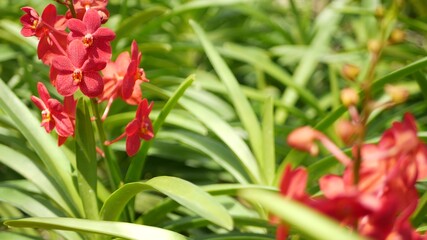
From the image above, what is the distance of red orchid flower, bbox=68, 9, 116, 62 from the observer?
967 mm

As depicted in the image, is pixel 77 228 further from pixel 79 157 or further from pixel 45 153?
pixel 45 153

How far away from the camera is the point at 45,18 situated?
102 centimetres

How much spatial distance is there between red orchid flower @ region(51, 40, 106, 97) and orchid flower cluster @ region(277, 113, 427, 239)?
39 cm

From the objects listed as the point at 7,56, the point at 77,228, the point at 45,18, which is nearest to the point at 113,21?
the point at 7,56

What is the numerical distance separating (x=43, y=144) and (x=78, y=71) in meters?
0.29

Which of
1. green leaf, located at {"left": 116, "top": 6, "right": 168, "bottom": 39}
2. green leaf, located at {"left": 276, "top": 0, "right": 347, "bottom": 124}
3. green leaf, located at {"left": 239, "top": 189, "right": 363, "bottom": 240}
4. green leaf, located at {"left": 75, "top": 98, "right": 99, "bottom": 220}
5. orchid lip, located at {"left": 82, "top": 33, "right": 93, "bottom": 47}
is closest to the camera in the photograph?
green leaf, located at {"left": 239, "top": 189, "right": 363, "bottom": 240}

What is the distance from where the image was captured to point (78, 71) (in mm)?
971

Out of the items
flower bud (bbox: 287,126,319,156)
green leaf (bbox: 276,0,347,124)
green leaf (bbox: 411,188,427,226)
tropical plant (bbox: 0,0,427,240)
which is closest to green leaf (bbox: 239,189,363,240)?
tropical plant (bbox: 0,0,427,240)

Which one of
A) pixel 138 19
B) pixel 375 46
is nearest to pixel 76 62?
pixel 375 46

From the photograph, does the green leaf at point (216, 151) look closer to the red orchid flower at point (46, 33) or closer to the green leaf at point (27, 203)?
the green leaf at point (27, 203)

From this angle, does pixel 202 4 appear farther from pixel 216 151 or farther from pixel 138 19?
pixel 216 151

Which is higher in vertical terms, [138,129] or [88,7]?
[88,7]

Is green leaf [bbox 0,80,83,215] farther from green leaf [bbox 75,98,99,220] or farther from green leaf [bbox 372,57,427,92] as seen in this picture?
green leaf [bbox 372,57,427,92]

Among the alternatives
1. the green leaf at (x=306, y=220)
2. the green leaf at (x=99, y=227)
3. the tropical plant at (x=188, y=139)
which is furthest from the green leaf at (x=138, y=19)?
the green leaf at (x=306, y=220)
